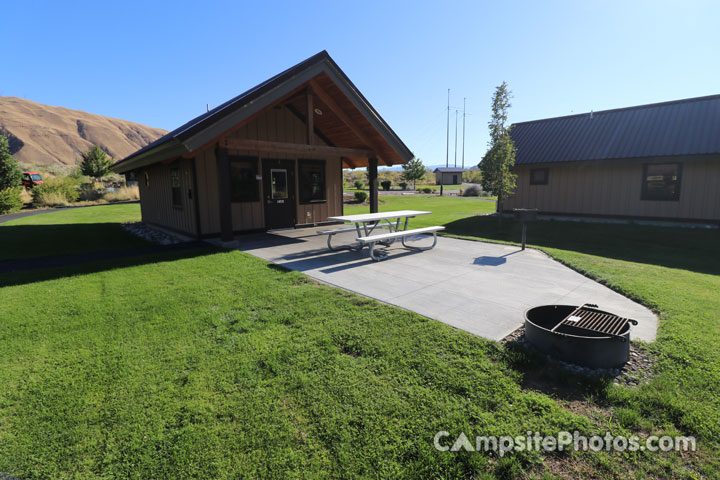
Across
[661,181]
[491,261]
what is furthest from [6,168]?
[661,181]

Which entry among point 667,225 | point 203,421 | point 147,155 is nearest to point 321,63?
point 147,155

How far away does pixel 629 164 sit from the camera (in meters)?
13.5

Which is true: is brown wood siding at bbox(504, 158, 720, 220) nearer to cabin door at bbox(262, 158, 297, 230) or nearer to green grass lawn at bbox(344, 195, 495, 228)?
green grass lawn at bbox(344, 195, 495, 228)

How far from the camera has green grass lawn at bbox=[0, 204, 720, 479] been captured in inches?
84.9

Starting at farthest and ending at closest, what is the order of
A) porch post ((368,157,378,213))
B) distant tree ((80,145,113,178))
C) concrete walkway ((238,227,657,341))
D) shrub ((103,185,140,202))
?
distant tree ((80,145,113,178)), shrub ((103,185,140,202)), porch post ((368,157,378,213)), concrete walkway ((238,227,657,341))

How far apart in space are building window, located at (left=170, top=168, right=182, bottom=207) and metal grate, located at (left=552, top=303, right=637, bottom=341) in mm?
11297

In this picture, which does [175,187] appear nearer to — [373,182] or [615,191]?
[373,182]

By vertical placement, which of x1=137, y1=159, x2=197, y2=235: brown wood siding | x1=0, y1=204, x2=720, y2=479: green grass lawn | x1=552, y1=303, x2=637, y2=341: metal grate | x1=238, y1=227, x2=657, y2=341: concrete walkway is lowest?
x1=0, y1=204, x2=720, y2=479: green grass lawn

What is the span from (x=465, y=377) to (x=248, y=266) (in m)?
4.97

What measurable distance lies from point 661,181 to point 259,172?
1455 centimetres

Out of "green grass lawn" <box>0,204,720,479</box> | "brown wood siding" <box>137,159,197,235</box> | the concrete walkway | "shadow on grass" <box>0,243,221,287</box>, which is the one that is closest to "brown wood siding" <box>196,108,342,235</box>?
"brown wood siding" <box>137,159,197,235</box>

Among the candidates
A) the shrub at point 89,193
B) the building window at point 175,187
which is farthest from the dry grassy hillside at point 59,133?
the building window at point 175,187

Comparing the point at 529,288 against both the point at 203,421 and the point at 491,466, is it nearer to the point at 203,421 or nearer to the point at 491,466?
the point at 491,466

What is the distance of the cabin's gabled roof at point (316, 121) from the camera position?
7.85 metres
